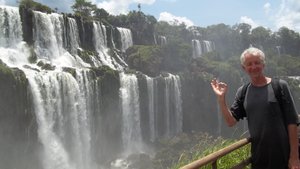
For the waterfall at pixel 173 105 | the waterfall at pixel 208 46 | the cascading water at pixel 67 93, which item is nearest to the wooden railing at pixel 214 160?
the cascading water at pixel 67 93

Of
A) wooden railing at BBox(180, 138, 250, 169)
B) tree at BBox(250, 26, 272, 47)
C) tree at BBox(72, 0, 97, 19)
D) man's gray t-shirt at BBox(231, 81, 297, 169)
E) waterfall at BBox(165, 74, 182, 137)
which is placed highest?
tree at BBox(72, 0, 97, 19)

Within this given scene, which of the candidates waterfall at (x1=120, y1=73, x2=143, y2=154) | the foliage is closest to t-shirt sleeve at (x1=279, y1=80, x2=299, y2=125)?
waterfall at (x1=120, y1=73, x2=143, y2=154)

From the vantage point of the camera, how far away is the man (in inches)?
125

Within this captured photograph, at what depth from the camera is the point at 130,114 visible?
30719mm

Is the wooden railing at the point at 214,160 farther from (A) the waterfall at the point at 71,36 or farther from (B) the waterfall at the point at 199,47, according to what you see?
(B) the waterfall at the point at 199,47

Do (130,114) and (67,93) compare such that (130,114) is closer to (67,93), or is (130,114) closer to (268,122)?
(67,93)

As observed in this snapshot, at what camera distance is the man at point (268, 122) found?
318cm

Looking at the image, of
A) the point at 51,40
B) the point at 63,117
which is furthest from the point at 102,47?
the point at 63,117

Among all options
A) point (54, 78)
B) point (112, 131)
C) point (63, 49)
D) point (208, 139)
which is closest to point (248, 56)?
point (208, 139)

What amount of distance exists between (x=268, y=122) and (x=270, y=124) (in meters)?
0.02

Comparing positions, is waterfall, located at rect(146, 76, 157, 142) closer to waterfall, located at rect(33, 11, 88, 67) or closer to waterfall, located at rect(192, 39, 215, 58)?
waterfall, located at rect(33, 11, 88, 67)

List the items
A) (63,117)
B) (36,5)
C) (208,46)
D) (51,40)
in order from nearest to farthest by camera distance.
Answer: (63,117)
(51,40)
(36,5)
(208,46)

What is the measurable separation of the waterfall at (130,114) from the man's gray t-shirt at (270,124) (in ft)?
85.9

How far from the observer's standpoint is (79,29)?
107ft
